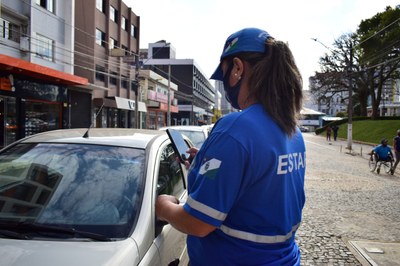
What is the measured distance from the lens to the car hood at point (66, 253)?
1699 millimetres

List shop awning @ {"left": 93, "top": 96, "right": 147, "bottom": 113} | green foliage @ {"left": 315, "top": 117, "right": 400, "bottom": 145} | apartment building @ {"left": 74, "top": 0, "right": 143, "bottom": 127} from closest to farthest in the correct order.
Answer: apartment building @ {"left": 74, "top": 0, "right": 143, "bottom": 127}
shop awning @ {"left": 93, "top": 96, "right": 147, "bottom": 113}
green foliage @ {"left": 315, "top": 117, "right": 400, "bottom": 145}

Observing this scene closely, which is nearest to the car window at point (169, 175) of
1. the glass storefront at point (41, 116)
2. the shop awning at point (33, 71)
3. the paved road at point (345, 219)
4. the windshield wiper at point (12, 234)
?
the windshield wiper at point (12, 234)

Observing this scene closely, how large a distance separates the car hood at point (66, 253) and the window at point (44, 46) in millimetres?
20775

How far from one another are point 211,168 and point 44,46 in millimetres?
22950

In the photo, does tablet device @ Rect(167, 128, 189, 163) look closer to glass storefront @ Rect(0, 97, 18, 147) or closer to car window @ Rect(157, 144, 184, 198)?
car window @ Rect(157, 144, 184, 198)

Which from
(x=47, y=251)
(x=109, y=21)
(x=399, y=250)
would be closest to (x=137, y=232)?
(x=47, y=251)

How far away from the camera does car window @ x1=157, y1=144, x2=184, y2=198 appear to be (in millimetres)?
2867

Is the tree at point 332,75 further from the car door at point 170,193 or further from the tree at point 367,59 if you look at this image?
the car door at point 170,193

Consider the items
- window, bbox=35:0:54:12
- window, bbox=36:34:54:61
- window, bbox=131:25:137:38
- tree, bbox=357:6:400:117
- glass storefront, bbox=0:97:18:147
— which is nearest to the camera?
glass storefront, bbox=0:97:18:147

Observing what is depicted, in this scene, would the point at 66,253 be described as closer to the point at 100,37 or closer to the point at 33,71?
the point at 33,71

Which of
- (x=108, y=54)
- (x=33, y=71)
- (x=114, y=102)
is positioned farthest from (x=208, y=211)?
(x=108, y=54)

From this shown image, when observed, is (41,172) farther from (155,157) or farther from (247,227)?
(247,227)

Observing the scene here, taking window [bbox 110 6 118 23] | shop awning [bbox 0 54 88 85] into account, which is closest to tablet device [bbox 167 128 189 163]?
shop awning [bbox 0 54 88 85]

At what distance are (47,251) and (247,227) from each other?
1.02m
